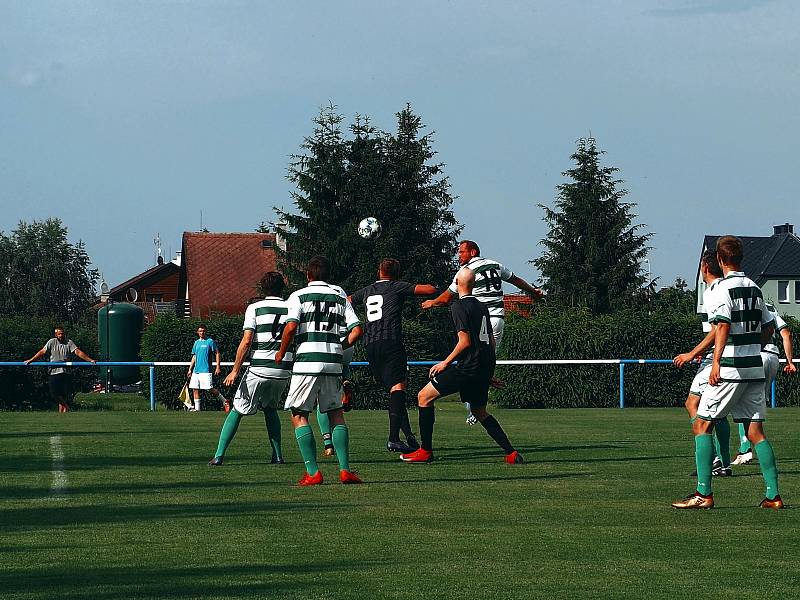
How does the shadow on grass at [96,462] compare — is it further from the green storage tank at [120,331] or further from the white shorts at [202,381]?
the green storage tank at [120,331]

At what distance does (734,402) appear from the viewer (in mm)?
9375

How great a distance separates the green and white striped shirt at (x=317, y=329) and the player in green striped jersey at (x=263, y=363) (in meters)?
1.10

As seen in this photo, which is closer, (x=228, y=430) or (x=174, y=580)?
(x=174, y=580)

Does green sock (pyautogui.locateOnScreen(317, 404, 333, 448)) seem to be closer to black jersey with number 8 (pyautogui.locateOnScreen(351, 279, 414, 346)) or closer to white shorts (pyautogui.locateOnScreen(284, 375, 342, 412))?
black jersey with number 8 (pyautogui.locateOnScreen(351, 279, 414, 346))

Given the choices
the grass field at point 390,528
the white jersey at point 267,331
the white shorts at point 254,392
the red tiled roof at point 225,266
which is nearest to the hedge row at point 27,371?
the grass field at point 390,528

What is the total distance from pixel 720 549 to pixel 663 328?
24101 millimetres

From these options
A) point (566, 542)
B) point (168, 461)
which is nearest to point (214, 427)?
point (168, 461)

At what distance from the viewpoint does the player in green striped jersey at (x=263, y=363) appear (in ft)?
40.1

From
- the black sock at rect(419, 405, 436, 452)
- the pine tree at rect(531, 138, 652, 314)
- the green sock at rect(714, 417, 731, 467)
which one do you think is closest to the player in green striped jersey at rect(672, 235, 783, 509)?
the green sock at rect(714, 417, 731, 467)

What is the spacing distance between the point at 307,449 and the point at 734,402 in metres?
3.50

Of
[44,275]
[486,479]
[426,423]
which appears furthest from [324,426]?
[44,275]

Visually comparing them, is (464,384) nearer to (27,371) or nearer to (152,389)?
(152,389)

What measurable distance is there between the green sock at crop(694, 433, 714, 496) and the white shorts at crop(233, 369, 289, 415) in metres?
4.50

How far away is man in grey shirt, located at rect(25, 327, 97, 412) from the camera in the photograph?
2894 centimetres
